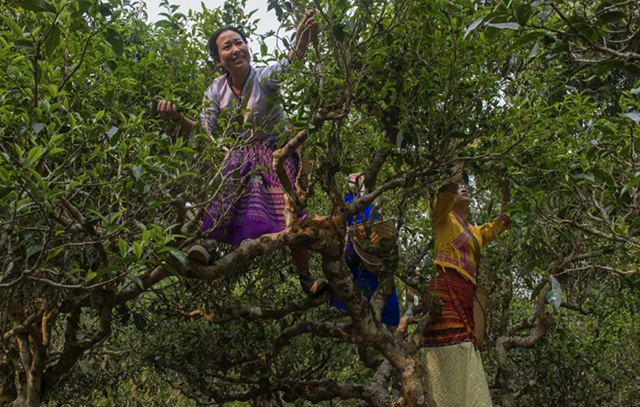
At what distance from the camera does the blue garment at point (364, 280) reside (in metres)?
4.69

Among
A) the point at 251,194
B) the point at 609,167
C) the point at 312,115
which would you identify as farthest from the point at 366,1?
the point at 609,167

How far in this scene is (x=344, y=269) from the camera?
3.93 metres

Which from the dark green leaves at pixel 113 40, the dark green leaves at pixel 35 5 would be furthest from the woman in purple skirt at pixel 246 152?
the dark green leaves at pixel 35 5

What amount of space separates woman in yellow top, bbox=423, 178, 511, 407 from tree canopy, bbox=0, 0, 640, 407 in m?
0.15

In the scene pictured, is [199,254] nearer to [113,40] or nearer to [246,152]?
[246,152]

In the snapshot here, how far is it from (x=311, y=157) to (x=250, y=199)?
0.71 m

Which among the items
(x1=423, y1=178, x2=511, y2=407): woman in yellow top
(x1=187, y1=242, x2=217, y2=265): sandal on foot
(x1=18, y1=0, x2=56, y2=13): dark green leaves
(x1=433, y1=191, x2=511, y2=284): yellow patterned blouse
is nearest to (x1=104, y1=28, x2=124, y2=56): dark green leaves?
(x1=18, y1=0, x2=56, y2=13): dark green leaves

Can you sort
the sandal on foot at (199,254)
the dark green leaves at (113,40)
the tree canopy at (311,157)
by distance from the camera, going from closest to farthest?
the dark green leaves at (113,40) < the tree canopy at (311,157) < the sandal on foot at (199,254)

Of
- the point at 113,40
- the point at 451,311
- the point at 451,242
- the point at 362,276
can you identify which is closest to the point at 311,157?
the point at 362,276

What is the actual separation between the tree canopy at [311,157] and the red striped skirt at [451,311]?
102mm

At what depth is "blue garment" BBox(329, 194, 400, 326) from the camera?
15.4 feet

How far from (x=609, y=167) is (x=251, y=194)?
2.15 metres

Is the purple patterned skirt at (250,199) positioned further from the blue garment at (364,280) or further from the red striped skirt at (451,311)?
the red striped skirt at (451,311)

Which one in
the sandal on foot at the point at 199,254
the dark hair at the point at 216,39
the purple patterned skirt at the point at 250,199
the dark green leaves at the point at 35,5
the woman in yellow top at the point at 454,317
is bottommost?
the woman in yellow top at the point at 454,317
